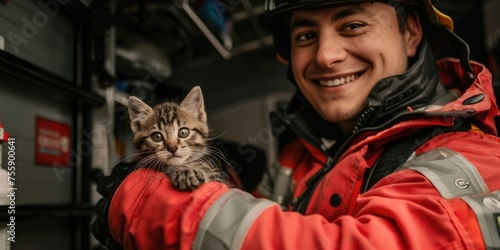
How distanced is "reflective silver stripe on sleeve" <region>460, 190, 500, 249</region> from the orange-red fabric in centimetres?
59

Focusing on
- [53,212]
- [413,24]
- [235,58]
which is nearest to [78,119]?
[53,212]

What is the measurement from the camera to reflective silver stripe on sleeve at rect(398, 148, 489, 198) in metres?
1.02

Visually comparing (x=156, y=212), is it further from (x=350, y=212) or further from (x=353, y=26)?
(x=353, y=26)

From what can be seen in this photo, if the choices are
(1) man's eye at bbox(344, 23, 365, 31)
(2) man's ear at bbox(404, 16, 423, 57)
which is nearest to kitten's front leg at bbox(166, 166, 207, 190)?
(1) man's eye at bbox(344, 23, 365, 31)

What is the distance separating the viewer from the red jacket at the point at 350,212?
930mm

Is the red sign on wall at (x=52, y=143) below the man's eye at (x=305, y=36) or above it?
below

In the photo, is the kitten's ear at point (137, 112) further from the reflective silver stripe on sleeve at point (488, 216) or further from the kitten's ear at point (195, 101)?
the reflective silver stripe on sleeve at point (488, 216)

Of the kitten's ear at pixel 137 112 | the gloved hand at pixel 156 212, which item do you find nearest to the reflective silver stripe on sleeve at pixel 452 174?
the gloved hand at pixel 156 212

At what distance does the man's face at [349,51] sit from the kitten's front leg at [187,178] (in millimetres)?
597

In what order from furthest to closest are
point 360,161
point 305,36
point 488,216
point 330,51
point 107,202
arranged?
point 305,36 < point 330,51 < point 360,161 < point 107,202 < point 488,216

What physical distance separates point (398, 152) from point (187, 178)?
657 millimetres

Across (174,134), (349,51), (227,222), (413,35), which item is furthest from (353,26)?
(227,222)

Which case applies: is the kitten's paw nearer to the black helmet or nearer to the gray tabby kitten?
the gray tabby kitten

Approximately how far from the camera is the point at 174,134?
4.44ft
